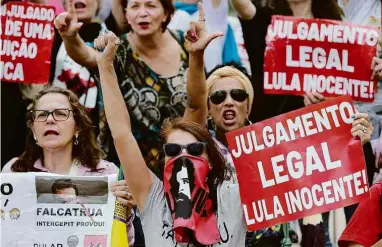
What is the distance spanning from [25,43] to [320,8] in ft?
6.16

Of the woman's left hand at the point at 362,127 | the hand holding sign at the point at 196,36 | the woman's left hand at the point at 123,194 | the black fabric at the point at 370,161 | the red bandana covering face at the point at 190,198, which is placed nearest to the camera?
the red bandana covering face at the point at 190,198

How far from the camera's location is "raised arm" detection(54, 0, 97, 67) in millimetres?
5000

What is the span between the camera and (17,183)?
14.5ft

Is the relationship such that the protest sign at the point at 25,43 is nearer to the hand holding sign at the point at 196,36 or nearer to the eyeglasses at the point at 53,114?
the eyeglasses at the point at 53,114

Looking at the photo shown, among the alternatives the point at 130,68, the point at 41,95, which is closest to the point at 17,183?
the point at 41,95

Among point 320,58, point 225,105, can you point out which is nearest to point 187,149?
point 225,105

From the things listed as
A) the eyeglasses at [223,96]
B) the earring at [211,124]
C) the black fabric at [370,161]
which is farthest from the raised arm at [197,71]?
the black fabric at [370,161]

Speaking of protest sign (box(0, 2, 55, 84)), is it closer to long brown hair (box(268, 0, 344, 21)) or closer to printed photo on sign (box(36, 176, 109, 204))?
printed photo on sign (box(36, 176, 109, 204))

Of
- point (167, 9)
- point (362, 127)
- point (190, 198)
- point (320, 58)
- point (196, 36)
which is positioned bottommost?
point (190, 198)

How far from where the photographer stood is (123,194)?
4.29 metres

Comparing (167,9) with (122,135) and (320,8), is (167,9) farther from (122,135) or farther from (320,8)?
(122,135)

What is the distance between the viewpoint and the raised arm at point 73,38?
16.4ft

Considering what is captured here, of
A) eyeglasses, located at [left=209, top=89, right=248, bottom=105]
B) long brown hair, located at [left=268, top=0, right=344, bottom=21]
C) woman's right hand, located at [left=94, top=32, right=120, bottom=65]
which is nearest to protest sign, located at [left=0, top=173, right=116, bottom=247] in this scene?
woman's right hand, located at [left=94, top=32, right=120, bottom=65]

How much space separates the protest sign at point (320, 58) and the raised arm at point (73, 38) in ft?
3.50
